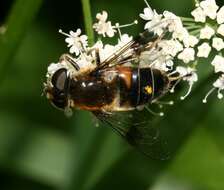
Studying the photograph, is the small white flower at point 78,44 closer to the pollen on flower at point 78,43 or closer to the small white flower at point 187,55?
the pollen on flower at point 78,43

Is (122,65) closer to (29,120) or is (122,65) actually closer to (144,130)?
(144,130)

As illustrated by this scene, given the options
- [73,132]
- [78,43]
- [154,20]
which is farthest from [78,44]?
[73,132]

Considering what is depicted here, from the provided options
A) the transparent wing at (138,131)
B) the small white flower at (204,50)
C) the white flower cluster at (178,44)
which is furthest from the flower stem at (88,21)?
the small white flower at (204,50)

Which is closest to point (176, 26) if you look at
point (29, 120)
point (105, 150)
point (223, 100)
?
point (223, 100)

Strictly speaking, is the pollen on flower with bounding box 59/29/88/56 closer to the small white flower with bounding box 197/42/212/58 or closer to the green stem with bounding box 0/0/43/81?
the green stem with bounding box 0/0/43/81

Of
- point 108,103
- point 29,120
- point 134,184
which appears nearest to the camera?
point 108,103

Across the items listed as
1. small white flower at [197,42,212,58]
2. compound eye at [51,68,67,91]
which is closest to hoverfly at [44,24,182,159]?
compound eye at [51,68,67,91]
